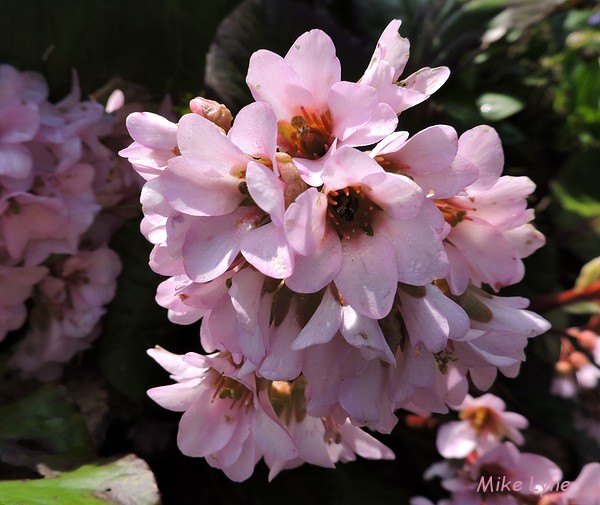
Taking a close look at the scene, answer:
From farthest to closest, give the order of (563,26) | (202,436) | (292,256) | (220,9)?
(563,26)
(220,9)
(202,436)
(292,256)

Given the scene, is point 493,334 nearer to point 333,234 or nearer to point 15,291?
point 333,234

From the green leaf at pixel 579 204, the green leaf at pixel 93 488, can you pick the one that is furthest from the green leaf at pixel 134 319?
the green leaf at pixel 579 204

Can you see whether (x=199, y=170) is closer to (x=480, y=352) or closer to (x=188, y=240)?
(x=188, y=240)

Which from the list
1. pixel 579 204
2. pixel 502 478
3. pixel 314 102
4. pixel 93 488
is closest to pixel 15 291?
pixel 93 488

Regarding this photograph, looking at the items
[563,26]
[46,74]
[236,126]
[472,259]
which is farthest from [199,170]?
[563,26]

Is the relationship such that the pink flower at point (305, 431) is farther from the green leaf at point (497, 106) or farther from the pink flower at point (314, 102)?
the green leaf at point (497, 106)

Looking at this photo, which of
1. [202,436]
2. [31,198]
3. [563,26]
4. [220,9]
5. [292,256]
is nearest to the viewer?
[292,256]
